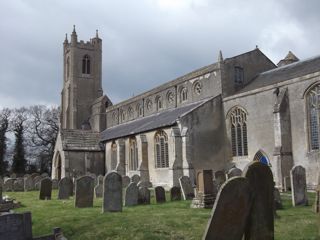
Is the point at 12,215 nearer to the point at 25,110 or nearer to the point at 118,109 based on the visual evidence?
the point at 118,109

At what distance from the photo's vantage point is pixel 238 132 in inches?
1065

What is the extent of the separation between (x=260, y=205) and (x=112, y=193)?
7.67 metres

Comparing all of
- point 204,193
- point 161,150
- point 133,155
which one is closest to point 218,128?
point 161,150

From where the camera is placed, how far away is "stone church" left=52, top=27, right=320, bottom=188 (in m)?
22.5

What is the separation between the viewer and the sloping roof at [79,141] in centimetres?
3584

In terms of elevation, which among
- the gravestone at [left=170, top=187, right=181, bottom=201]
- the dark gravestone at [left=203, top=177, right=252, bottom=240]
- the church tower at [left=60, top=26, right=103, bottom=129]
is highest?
the church tower at [left=60, top=26, right=103, bottom=129]

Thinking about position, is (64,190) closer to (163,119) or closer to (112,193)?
(112,193)

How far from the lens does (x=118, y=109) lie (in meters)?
45.1

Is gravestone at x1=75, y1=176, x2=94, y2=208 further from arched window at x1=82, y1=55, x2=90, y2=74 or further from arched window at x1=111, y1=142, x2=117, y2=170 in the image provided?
arched window at x1=82, y1=55, x2=90, y2=74

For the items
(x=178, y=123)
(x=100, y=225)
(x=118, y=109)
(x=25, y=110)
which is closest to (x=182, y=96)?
(x=178, y=123)

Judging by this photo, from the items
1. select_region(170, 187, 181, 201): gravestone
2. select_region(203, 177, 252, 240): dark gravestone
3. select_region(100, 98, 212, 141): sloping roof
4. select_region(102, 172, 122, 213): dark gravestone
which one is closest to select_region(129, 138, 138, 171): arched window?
select_region(100, 98, 212, 141): sloping roof

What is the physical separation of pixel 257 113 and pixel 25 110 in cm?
5099

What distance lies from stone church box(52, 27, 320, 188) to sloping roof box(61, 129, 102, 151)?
99mm

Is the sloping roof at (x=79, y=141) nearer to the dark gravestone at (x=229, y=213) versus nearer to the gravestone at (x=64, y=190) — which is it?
the gravestone at (x=64, y=190)
